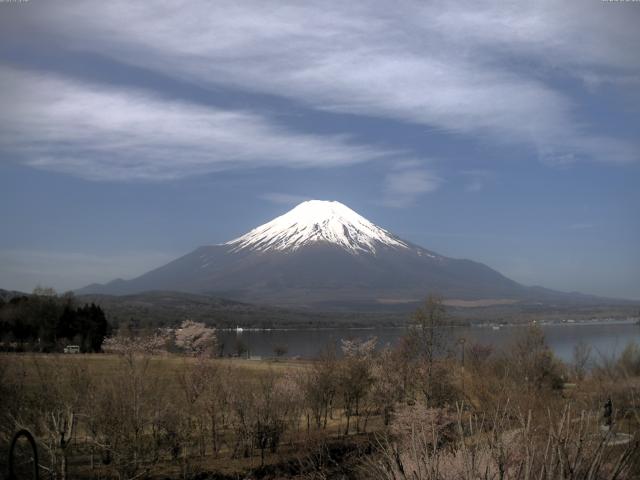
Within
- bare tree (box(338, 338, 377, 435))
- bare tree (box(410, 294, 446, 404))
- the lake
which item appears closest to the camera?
bare tree (box(410, 294, 446, 404))

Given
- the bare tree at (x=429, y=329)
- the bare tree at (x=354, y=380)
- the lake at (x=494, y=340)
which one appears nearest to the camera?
the bare tree at (x=429, y=329)

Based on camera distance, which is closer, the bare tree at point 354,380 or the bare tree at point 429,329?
the bare tree at point 429,329

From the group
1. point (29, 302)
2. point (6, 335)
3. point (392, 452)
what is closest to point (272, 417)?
point (392, 452)

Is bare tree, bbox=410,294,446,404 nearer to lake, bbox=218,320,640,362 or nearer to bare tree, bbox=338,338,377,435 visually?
lake, bbox=218,320,640,362

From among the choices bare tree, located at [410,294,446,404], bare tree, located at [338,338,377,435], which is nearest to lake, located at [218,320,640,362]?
bare tree, located at [410,294,446,404]

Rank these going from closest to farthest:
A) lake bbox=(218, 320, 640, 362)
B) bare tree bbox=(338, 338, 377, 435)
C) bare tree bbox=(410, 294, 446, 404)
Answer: bare tree bbox=(410, 294, 446, 404) → bare tree bbox=(338, 338, 377, 435) → lake bbox=(218, 320, 640, 362)

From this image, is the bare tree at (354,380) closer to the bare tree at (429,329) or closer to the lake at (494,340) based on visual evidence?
the bare tree at (429,329)

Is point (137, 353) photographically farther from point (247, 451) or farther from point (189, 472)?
point (189, 472)

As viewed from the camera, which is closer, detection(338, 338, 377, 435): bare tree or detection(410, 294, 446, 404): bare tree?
detection(410, 294, 446, 404): bare tree

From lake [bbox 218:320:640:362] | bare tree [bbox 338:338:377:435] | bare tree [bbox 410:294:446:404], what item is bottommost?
lake [bbox 218:320:640:362]

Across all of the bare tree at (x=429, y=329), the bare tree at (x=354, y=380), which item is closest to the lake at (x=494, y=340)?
the bare tree at (x=429, y=329)

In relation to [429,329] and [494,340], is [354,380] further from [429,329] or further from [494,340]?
[494,340]

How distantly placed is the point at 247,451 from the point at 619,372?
1292 cm

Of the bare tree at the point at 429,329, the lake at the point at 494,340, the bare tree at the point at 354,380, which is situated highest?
the bare tree at the point at 429,329
